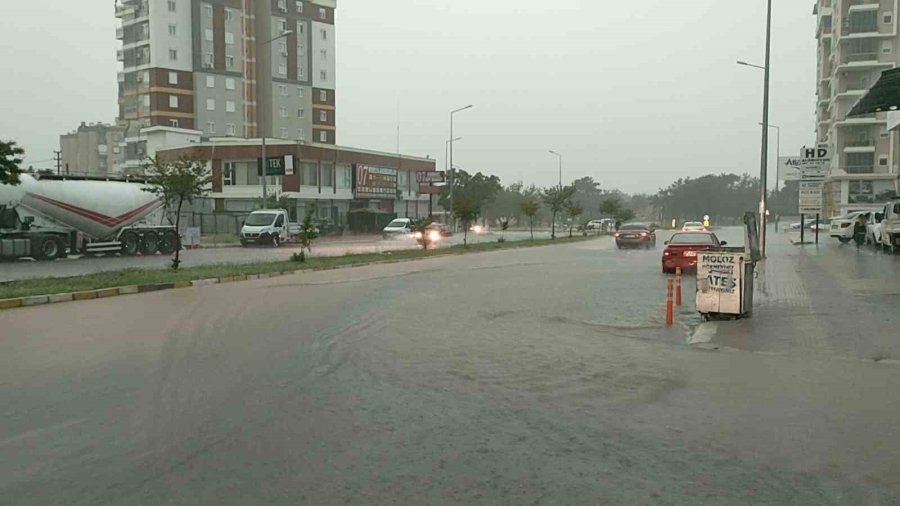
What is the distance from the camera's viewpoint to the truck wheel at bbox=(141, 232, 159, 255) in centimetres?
3519

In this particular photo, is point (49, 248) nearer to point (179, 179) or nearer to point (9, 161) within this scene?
point (179, 179)

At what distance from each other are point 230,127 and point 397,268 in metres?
66.4

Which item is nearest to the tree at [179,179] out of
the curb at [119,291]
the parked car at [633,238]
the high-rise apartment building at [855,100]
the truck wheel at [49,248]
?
the curb at [119,291]

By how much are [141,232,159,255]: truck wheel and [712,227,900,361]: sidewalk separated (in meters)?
26.6

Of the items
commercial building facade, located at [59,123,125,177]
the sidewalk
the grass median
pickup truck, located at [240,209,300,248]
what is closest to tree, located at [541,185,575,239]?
pickup truck, located at [240,209,300,248]

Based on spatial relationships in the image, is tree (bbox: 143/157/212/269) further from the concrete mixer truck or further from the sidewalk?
the sidewalk

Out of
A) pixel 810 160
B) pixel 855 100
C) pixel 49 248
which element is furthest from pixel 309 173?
pixel 855 100

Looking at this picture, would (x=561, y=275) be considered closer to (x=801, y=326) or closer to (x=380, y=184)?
(x=801, y=326)

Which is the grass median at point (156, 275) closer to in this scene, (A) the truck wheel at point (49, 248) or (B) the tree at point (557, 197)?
(A) the truck wheel at point (49, 248)

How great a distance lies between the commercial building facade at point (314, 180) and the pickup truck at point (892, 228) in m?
40.6

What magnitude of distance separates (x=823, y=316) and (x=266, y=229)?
34.7 m

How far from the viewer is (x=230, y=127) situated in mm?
87062

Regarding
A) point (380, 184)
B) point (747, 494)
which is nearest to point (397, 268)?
point (747, 494)

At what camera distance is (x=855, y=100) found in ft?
262
